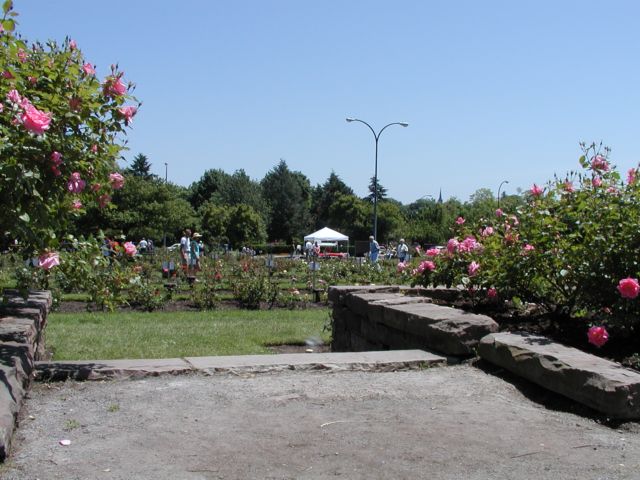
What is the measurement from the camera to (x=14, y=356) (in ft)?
13.5

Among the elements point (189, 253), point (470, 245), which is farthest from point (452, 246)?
point (189, 253)

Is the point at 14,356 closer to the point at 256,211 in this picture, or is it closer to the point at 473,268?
A: the point at 473,268

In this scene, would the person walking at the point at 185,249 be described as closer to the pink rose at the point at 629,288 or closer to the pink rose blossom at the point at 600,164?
the pink rose blossom at the point at 600,164

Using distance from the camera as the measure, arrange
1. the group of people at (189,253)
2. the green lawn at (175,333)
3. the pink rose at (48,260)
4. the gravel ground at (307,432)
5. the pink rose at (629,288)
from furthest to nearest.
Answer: the group of people at (189,253) < the green lawn at (175,333) < the pink rose at (629,288) < the pink rose at (48,260) < the gravel ground at (307,432)

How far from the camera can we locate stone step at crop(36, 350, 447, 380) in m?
4.59

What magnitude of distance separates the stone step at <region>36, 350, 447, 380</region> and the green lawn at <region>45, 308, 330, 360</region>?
2.58 m

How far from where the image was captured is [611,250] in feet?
17.4

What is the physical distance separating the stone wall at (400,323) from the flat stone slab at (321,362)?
242mm

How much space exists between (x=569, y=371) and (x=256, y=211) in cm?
7104

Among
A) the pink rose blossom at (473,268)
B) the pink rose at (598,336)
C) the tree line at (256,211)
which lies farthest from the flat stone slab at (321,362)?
the tree line at (256,211)

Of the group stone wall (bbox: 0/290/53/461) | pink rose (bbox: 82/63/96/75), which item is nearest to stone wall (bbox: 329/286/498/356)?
stone wall (bbox: 0/290/53/461)

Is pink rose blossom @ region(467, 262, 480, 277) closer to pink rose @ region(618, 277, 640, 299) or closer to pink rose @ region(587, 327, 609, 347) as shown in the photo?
pink rose @ region(587, 327, 609, 347)

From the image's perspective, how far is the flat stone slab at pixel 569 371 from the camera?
3.96m

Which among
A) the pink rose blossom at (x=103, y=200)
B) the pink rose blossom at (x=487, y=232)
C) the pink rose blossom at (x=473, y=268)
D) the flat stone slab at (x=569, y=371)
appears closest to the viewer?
the flat stone slab at (x=569, y=371)
